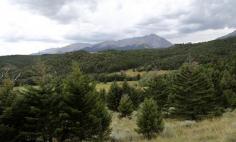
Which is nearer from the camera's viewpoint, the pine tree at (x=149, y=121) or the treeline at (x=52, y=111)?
the treeline at (x=52, y=111)

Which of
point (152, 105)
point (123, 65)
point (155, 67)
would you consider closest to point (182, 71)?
point (152, 105)

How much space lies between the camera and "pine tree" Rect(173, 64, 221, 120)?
27984 millimetres

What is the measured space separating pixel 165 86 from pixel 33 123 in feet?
95.0

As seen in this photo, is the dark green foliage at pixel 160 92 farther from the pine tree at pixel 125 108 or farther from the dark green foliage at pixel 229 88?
the dark green foliage at pixel 229 88

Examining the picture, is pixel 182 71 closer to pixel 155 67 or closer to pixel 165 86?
pixel 165 86

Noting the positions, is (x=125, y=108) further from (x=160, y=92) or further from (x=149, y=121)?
(x=149, y=121)

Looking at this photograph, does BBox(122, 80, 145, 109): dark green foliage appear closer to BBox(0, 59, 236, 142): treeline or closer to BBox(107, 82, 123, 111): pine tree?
BBox(107, 82, 123, 111): pine tree

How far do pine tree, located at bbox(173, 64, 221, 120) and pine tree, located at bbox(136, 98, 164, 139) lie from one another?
10269 mm

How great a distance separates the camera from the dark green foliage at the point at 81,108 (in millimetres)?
15922

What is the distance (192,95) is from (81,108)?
1463 cm

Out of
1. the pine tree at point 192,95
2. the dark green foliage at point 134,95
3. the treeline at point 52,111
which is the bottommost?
the dark green foliage at point 134,95

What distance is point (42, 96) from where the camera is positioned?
14.8 metres

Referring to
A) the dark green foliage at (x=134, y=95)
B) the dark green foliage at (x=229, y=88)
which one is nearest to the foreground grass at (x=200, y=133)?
the dark green foliage at (x=229, y=88)

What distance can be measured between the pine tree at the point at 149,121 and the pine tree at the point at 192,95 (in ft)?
33.7
